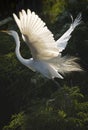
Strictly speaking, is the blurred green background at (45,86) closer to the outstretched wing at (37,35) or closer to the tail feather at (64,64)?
the tail feather at (64,64)

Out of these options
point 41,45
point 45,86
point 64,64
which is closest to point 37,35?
point 41,45

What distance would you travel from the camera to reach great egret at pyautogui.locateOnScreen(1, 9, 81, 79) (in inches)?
112

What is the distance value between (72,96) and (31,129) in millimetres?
382

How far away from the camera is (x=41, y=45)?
122 inches

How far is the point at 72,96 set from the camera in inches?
169

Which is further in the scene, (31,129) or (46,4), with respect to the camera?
(46,4)

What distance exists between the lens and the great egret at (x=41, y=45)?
2.84 m

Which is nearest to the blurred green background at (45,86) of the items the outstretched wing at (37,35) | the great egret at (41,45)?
the great egret at (41,45)

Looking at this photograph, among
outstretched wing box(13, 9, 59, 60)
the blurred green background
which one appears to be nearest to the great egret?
outstretched wing box(13, 9, 59, 60)

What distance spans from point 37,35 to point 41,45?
13cm

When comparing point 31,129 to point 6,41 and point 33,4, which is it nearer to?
point 6,41

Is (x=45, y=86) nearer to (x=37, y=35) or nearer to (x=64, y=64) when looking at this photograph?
(x=64, y=64)

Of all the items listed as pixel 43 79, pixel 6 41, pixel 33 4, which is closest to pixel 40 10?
pixel 33 4

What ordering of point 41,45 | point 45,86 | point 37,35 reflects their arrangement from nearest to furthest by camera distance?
point 37,35, point 41,45, point 45,86
